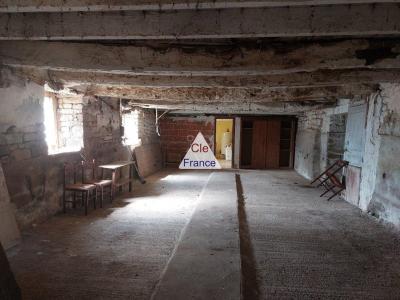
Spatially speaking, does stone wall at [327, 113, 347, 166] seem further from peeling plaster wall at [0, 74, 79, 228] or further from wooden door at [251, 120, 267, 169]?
peeling plaster wall at [0, 74, 79, 228]

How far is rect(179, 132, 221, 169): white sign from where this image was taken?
9.16 metres

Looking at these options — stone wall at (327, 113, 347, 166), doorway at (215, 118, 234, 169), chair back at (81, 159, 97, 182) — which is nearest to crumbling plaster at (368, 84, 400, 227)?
stone wall at (327, 113, 347, 166)

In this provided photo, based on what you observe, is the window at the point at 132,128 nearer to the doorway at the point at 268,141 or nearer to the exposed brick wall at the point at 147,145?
the exposed brick wall at the point at 147,145

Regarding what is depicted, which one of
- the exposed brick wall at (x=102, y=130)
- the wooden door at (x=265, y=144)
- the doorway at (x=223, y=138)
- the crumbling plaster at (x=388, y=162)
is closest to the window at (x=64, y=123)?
the exposed brick wall at (x=102, y=130)

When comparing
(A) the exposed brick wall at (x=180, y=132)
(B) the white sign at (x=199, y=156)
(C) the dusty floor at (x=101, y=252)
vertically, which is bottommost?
(C) the dusty floor at (x=101, y=252)

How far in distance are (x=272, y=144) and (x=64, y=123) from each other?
650 cm

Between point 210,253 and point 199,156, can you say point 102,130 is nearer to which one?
point 210,253

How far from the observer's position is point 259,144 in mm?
9047

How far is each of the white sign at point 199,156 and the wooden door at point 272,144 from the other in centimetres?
165

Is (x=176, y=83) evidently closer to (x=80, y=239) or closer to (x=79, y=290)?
(x=80, y=239)

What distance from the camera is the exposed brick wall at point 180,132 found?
9242mm

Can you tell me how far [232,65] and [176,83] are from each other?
1.06 meters

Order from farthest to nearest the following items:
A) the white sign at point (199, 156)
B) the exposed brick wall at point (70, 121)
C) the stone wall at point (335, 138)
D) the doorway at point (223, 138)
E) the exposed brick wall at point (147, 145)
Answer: the doorway at point (223, 138) < the white sign at point (199, 156) < the exposed brick wall at point (147, 145) < the stone wall at point (335, 138) < the exposed brick wall at point (70, 121)

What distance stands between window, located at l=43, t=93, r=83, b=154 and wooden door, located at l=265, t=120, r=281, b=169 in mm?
6186
